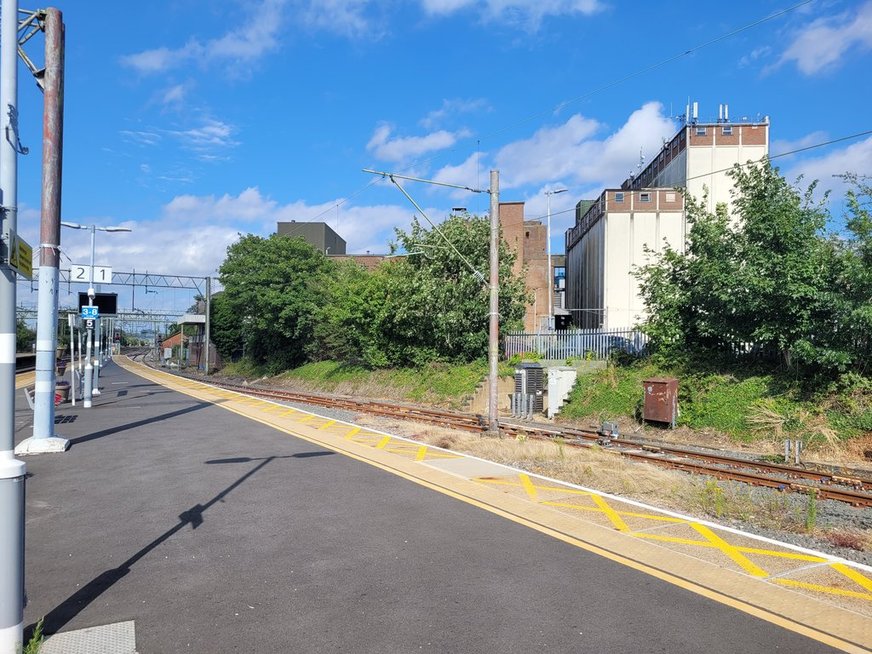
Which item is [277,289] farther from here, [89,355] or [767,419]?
[767,419]

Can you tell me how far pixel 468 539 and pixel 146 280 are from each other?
61.7m

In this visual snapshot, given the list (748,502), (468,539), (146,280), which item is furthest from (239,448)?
(146,280)

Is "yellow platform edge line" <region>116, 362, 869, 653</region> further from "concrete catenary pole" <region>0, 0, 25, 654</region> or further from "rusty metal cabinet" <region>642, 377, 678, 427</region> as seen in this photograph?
"rusty metal cabinet" <region>642, 377, 678, 427</region>

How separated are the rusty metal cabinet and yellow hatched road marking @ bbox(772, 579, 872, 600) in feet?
45.6

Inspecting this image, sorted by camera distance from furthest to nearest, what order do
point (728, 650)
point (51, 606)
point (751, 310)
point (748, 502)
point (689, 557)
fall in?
point (751, 310) < point (748, 502) < point (689, 557) < point (51, 606) < point (728, 650)

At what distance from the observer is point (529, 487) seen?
10430 millimetres

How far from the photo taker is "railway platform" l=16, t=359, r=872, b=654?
16.3 ft

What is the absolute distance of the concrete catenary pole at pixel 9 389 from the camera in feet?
14.1

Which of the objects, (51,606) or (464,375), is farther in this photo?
(464,375)

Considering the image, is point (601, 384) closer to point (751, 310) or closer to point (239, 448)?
point (751, 310)

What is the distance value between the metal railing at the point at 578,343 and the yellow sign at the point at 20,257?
2257 cm

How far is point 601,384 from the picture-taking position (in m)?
24.0

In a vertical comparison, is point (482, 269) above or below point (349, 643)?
above

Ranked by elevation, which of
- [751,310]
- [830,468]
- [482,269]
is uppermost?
[482,269]
